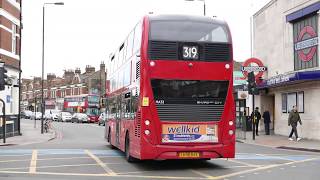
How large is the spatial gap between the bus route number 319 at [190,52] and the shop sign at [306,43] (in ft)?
48.7

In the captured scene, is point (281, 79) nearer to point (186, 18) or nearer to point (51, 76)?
point (186, 18)

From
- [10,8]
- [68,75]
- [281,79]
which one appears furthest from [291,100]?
[68,75]

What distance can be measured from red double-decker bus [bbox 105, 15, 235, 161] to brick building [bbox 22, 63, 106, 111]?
81318 millimetres

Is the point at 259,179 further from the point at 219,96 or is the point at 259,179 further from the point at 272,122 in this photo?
the point at 272,122

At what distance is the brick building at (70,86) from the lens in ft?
349

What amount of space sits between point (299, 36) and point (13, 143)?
16.3 metres

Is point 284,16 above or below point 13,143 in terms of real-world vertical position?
above

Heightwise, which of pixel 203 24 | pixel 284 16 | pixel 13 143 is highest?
pixel 284 16

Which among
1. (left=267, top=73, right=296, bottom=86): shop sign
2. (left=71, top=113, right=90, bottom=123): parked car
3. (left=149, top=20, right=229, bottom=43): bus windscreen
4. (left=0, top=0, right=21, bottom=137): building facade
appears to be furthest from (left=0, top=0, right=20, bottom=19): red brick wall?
(left=71, top=113, right=90, bottom=123): parked car

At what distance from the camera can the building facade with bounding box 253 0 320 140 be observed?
88.6 feet

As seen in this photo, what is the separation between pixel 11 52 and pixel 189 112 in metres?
21.0

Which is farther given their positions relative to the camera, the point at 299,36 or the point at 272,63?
the point at 272,63

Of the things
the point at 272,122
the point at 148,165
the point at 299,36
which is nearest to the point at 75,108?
the point at 272,122

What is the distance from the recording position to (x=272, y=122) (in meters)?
34.4
